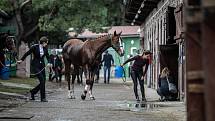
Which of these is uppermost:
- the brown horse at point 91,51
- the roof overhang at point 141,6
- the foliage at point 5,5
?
the foliage at point 5,5

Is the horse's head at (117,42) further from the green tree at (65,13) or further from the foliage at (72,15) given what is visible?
the foliage at (72,15)

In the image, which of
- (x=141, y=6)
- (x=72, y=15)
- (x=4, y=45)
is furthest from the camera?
(x=72, y=15)

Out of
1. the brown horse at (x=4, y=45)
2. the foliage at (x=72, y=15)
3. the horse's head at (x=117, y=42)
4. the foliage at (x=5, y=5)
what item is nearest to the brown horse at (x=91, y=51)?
the horse's head at (x=117, y=42)

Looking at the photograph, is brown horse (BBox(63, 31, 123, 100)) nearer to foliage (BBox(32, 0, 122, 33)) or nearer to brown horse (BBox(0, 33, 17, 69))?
brown horse (BBox(0, 33, 17, 69))

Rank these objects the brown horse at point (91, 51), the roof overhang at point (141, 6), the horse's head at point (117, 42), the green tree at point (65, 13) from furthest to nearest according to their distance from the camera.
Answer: the green tree at point (65, 13), the roof overhang at point (141, 6), the horse's head at point (117, 42), the brown horse at point (91, 51)

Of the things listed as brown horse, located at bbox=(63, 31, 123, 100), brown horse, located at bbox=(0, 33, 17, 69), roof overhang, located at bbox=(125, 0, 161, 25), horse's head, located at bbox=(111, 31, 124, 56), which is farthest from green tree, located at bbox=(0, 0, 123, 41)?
brown horse, located at bbox=(0, 33, 17, 69)

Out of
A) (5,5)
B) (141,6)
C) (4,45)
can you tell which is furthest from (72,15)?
(4,45)

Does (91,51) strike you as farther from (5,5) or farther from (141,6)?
(5,5)

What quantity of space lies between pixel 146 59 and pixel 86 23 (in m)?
20.8

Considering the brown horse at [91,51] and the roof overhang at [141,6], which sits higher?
the roof overhang at [141,6]

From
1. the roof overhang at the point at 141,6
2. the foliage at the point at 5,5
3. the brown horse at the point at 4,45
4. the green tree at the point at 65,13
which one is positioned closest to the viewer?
the brown horse at the point at 4,45

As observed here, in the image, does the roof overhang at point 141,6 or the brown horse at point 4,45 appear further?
the roof overhang at point 141,6

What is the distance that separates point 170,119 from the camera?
39.9 feet

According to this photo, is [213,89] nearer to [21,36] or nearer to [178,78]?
[178,78]
